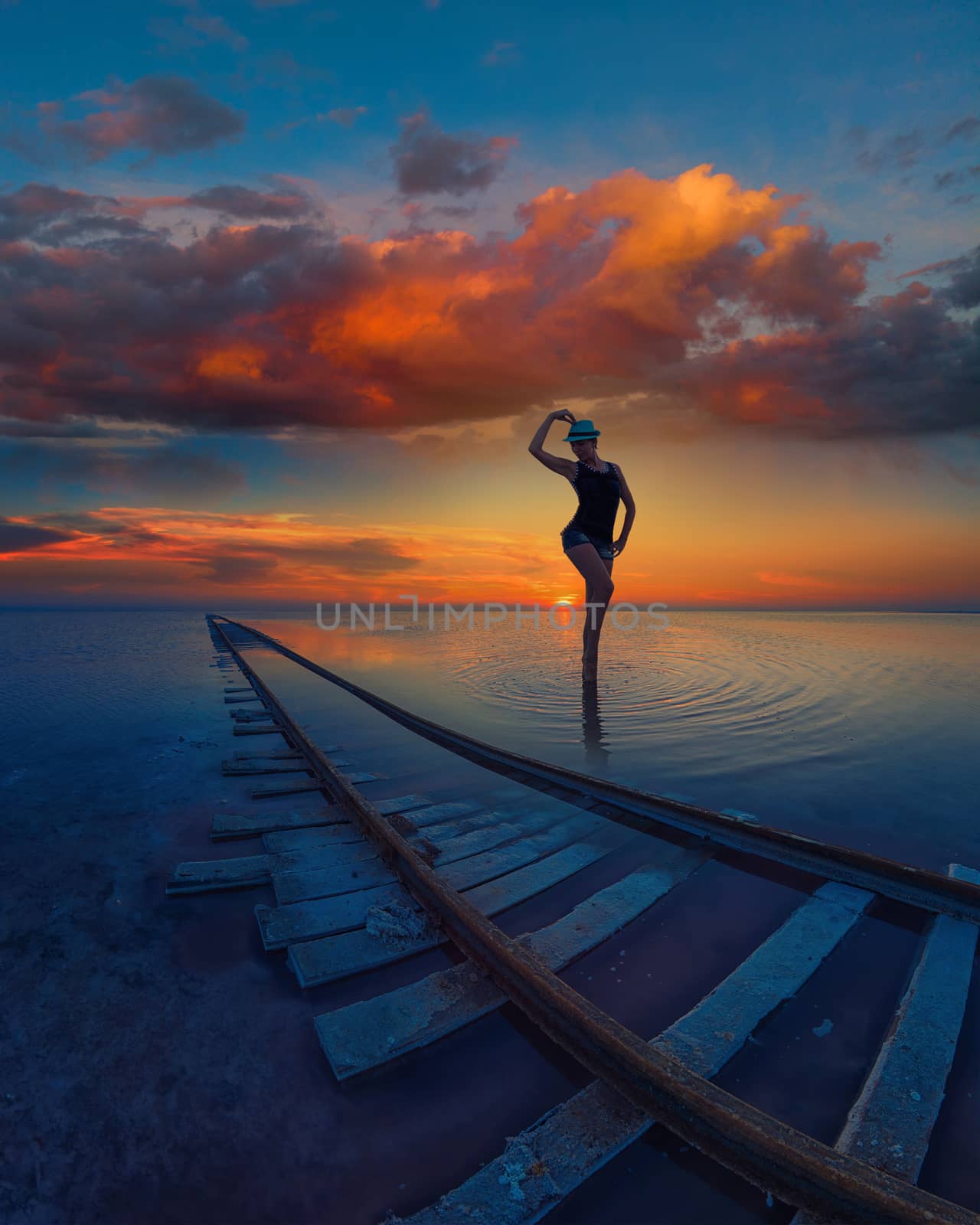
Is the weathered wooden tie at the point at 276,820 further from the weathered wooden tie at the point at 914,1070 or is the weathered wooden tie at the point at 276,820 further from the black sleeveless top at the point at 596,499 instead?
the black sleeveless top at the point at 596,499

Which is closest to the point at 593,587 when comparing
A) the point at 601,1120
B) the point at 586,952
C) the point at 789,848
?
the point at 789,848

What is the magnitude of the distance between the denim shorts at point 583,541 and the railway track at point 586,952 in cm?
456

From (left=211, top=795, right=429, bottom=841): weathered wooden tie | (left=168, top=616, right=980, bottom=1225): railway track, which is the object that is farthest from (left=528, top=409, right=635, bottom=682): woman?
(left=211, top=795, right=429, bottom=841): weathered wooden tie

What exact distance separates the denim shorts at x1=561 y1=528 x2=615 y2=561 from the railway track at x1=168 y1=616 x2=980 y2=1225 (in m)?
4.56

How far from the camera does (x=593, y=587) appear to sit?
9.12 m

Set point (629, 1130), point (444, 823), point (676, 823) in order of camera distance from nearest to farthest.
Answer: point (629, 1130) < point (676, 823) < point (444, 823)

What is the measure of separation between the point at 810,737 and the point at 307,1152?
650cm

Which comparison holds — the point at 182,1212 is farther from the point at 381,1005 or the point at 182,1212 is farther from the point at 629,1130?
the point at 629,1130

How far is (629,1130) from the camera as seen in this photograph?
5.34 ft

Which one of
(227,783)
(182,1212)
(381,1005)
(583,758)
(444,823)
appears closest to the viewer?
(182,1212)

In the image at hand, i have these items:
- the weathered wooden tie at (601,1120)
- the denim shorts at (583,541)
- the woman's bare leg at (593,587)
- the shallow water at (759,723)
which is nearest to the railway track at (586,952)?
the weathered wooden tie at (601,1120)

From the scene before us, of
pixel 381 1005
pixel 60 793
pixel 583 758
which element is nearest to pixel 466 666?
pixel 583 758

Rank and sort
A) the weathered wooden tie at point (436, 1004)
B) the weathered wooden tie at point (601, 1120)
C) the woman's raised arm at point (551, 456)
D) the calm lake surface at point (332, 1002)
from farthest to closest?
the woman's raised arm at point (551, 456) < the weathered wooden tie at point (436, 1004) < the calm lake surface at point (332, 1002) < the weathered wooden tie at point (601, 1120)

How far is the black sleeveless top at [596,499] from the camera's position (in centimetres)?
844
